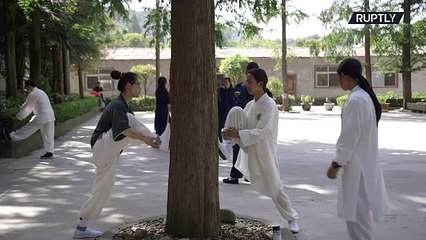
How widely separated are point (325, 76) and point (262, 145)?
3902cm

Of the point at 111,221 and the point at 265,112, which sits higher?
the point at 265,112

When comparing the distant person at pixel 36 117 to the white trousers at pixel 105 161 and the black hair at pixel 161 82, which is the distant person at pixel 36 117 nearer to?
the black hair at pixel 161 82

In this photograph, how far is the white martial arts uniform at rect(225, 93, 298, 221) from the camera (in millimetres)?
5297

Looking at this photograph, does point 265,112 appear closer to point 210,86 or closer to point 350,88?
point 210,86

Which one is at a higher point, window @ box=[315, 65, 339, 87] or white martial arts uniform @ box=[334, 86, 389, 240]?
window @ box=[315, 65, 339, 87]

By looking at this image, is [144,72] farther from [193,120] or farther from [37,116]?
[193,120]

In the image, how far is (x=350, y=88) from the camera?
423cm

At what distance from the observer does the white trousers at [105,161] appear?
4984mm

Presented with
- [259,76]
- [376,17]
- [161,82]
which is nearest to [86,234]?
[259,76]

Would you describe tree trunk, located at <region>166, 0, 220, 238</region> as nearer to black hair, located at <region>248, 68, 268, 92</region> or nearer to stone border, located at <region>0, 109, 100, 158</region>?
black hair, located at <region>248, 68, 268, 92</region>

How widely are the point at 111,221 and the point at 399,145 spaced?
31.9 ft

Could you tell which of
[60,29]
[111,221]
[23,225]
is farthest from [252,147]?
[60,29]

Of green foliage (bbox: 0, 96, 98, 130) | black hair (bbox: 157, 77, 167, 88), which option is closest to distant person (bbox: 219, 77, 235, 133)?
black hair (bbox: 157, 77, 167, 88)

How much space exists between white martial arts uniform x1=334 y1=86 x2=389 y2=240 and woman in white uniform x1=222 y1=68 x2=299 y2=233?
1238mm
